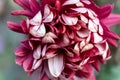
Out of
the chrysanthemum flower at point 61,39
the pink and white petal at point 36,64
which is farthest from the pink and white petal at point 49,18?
the pink and white petal at point 36,64

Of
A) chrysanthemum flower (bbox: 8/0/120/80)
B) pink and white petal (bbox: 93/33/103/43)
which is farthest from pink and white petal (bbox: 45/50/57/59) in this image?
pink and white petal (bbox: 93/33/103/43)

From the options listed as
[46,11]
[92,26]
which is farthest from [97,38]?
[46,11]

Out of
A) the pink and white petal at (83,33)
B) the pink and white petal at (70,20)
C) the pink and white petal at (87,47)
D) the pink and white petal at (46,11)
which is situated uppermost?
the pink and white petal at (46,11)

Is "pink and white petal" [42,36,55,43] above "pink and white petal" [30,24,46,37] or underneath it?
underneath

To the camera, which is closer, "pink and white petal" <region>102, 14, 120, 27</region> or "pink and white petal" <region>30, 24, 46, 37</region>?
"pink and white petal" <region>30, 24, 46, 37</region>

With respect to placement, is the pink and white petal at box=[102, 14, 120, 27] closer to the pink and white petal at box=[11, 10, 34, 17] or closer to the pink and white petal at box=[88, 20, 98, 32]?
the pink and white petal at box=[88, 20, 98, 32]

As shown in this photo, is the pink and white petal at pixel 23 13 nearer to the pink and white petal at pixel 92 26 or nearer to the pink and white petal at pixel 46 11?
the pink and white petal at pixel 46 11

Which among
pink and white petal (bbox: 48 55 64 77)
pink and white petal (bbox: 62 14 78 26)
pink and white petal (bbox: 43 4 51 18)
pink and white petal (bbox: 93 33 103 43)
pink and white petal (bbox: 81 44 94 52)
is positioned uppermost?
pink and white petal (bbox: 43 4 51 18)

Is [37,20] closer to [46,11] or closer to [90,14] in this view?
[46,11]
